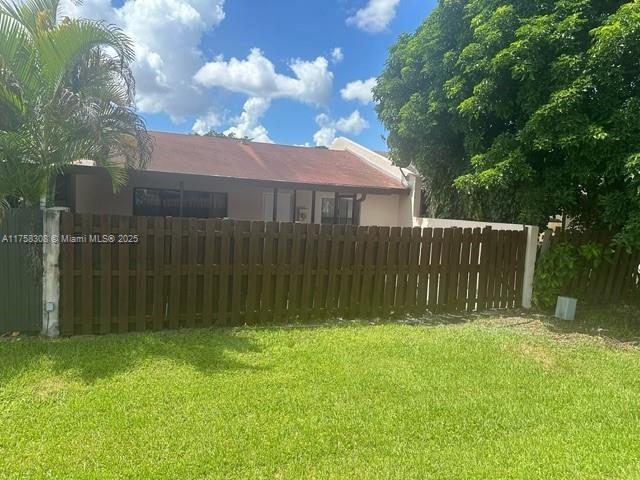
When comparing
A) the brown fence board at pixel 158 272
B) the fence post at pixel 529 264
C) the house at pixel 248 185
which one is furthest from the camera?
the house at pixel 248 185

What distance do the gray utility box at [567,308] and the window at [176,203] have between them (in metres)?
9.41

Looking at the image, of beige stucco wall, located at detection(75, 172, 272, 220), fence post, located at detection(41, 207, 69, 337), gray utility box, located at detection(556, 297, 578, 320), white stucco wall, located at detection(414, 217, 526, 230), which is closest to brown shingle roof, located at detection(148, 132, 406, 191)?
beige stucco wall, located at detection(75, 172, 272, 220)

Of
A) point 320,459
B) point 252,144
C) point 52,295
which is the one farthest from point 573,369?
point 252,144

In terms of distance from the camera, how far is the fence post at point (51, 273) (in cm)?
552

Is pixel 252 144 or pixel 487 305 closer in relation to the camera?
pixel 487 305

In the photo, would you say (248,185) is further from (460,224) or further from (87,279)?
(87,279)

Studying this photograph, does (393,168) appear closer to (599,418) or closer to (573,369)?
(573,369)

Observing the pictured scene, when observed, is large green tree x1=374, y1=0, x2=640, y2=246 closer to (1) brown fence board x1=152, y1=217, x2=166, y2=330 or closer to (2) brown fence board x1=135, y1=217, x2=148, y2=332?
(1) brown fence board x1=152, y1=217, x2=166, y2=330

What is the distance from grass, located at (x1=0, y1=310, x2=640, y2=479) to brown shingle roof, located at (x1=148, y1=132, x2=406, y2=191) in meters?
6.30

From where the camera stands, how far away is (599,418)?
397cm

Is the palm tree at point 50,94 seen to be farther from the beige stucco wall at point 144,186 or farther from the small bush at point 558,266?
the small bush at point 558,266

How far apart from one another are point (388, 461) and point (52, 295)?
468 cm

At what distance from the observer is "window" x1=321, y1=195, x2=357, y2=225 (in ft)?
48.8

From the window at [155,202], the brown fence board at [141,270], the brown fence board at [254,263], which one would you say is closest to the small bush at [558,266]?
the brown fence board at [254,263]
